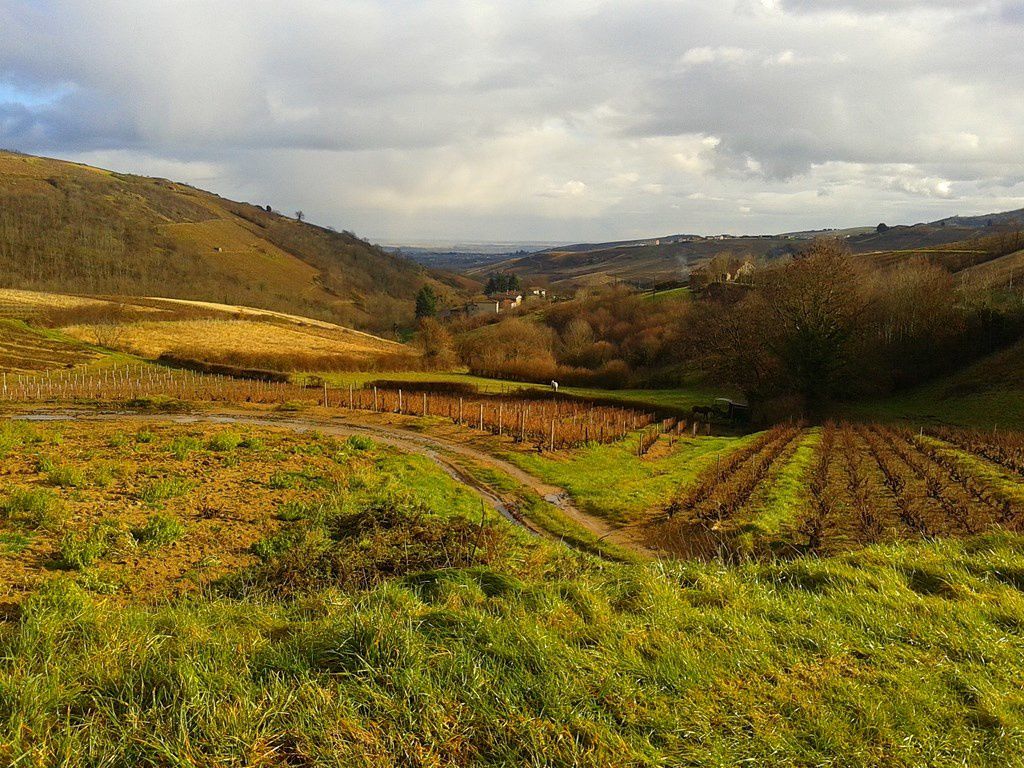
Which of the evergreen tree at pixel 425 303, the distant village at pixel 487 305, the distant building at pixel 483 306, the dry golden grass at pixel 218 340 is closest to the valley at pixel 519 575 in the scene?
the dry golden grass at pixel 218 340

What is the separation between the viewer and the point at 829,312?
119 ft

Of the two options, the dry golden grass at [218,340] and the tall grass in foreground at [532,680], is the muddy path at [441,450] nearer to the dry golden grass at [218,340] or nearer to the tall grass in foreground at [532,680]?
the tall grass in foreground at [532,680]

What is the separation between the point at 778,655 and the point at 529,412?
29335mm

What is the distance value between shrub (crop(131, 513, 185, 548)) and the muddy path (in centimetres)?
781

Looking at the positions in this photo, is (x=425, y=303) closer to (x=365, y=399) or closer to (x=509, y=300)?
(x=509, y=300)

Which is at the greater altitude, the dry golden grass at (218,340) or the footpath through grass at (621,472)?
the dry golden grass at (218,340)

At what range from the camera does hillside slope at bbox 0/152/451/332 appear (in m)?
109

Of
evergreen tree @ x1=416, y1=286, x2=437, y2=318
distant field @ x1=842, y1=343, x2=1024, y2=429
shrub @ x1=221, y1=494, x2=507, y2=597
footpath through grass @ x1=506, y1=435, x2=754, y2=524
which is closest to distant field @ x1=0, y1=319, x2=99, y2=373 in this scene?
footpath through grass @ x1=506, y1=435, x2=754, y2=524

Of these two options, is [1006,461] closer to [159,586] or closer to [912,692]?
[912,692]

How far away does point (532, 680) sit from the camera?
3.43 meters

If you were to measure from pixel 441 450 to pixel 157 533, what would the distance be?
13379mm

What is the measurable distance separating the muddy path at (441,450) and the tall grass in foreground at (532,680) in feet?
26.0

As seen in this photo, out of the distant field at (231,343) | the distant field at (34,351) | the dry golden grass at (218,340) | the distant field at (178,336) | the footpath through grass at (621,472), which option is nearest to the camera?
the footpath through grass at (621,472)

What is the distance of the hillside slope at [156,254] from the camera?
10944cm
